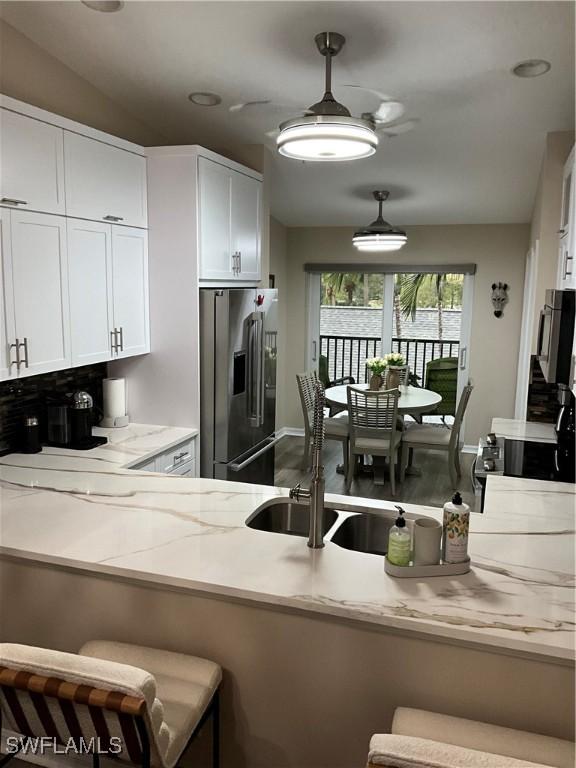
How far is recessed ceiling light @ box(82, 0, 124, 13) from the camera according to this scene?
264 cm

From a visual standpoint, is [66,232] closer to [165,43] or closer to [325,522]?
[165,43]

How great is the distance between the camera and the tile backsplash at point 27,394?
311cm

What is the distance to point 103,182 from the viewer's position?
126 inches

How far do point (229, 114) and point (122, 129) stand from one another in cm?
66

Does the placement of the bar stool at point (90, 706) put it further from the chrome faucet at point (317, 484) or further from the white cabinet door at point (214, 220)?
the white cabinet door at point (214, 220)

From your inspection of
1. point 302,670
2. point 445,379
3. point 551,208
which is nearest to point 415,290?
point 445,379

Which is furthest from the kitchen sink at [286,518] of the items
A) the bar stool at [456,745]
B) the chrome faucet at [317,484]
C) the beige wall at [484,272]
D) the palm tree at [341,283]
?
the palm tree at [341,283]

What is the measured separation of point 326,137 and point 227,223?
1.59m

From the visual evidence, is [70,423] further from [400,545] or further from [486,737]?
[486,737]

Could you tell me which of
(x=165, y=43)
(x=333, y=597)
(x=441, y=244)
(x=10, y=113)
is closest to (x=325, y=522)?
(x=333, y=597)

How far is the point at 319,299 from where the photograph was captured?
710 cm

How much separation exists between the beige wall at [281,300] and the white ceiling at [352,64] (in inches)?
85.5

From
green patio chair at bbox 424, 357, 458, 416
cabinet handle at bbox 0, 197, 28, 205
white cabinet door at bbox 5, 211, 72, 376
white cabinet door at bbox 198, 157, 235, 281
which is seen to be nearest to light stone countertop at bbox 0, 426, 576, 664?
white cabinet door at bbox 5, 211, 72, 376

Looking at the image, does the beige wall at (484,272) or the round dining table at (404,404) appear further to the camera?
the beige wall at (484,272)
